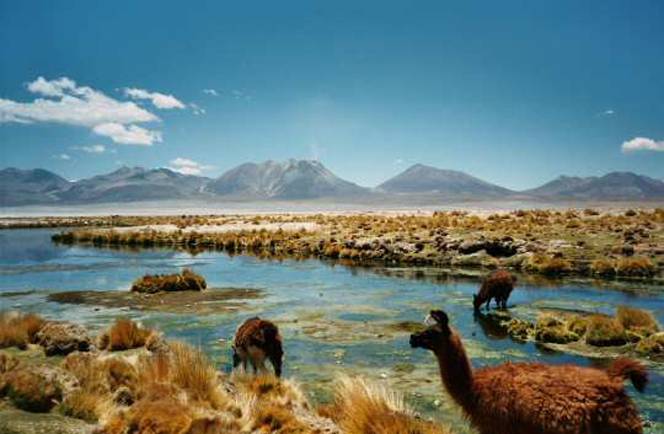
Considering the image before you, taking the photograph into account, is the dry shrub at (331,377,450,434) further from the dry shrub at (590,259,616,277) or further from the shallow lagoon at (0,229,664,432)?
the dry shrub at (590,259,616,277)

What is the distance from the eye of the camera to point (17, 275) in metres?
26.4

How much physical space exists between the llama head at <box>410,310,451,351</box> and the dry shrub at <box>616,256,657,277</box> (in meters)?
20.3

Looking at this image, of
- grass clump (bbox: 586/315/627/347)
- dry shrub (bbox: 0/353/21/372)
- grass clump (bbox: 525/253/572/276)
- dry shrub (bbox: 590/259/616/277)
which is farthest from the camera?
grass clump (bbox: 525/253/572/276)

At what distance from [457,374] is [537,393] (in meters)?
0.79

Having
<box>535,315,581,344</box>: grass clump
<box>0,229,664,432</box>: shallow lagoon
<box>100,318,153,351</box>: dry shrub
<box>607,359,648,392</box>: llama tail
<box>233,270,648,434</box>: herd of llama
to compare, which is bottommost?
<box>0,229,664,432</box>: shallow lagoon

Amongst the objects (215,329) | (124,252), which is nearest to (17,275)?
(124,252)

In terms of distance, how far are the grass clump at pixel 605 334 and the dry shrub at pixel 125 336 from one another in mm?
9292

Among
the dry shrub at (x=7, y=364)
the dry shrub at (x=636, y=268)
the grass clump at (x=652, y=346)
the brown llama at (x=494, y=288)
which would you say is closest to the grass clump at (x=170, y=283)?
the brown llama at (x=494, y=288)

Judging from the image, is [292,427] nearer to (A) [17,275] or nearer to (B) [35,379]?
(B) [35,379]

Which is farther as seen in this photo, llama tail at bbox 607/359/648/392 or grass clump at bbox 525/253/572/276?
grass clump at bbox 525/253/572/276

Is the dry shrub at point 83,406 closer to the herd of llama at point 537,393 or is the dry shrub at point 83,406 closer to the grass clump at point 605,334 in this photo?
the herd of llama at point 537,393

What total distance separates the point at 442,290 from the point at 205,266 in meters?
13.7

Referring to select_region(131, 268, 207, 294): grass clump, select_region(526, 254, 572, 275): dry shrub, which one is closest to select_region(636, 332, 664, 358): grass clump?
select_region(526, 254, 572, 275): dry shrub

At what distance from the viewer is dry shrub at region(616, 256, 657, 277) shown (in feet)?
75.4
